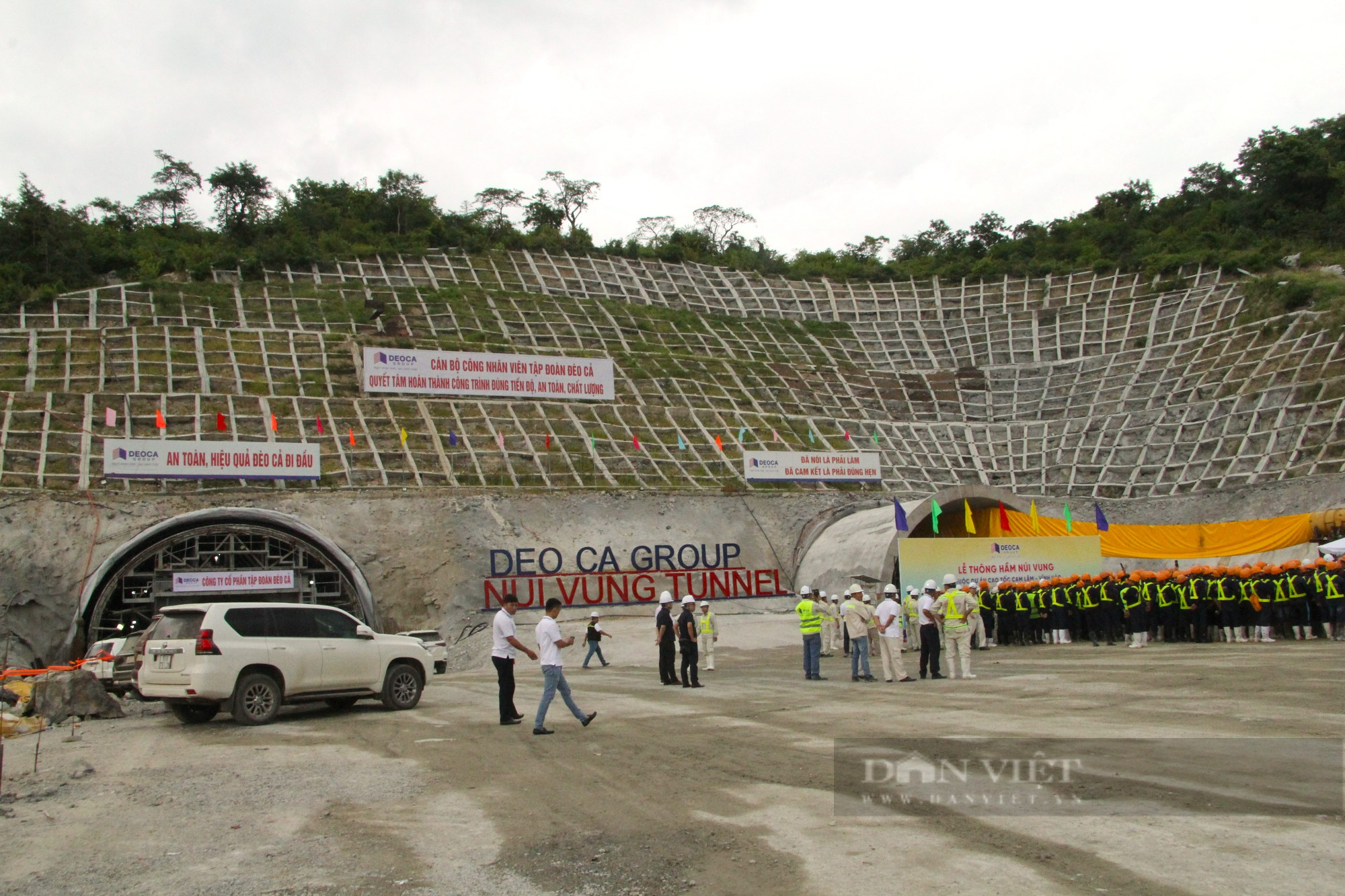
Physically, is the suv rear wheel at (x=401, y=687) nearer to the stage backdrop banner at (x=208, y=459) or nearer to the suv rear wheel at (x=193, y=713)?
the suv rear wheel at (x=193, y=713)

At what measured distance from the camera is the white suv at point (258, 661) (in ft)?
43.8

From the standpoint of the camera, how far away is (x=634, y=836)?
7059 mm

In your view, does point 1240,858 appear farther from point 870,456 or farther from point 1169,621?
point 870,456

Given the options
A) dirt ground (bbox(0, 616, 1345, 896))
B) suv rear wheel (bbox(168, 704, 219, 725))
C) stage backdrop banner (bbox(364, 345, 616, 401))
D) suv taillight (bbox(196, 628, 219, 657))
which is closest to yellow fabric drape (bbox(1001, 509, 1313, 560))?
dirt ground (bbox(0, 616, 1345, 896))

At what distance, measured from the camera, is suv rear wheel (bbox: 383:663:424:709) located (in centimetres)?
1512

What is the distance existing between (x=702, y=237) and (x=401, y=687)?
54.8m

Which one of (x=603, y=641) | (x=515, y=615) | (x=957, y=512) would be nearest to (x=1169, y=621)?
(x=957, y=512)

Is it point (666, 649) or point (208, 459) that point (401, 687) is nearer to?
point (666, 649)

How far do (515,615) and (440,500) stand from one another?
4.17 meters

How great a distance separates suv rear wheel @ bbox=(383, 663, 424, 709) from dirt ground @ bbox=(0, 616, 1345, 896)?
343 millimetres

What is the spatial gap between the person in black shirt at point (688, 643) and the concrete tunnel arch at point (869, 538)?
1057 cm

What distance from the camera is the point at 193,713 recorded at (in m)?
14.1

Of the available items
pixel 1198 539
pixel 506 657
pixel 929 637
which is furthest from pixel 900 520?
pixel 506 657

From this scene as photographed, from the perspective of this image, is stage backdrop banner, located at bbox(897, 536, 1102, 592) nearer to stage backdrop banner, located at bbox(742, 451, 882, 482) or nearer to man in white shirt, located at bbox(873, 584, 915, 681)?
man in white shirt, located at bbox(873, 584, 915, 681)
